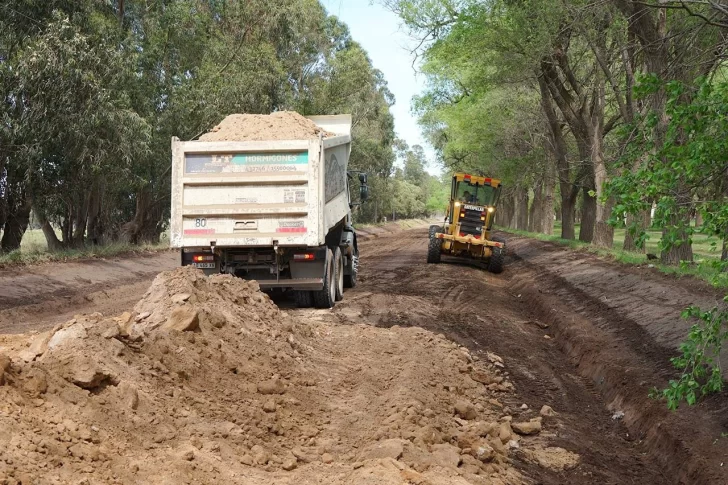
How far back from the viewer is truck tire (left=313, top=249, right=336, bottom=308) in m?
13.7

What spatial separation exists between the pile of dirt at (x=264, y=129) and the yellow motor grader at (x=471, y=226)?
10.0 meters

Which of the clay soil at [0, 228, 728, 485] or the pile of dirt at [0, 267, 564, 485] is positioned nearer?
the pile of dirt at [0, 267, 564, 485]

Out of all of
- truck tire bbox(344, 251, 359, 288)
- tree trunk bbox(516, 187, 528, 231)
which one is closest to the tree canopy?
truck tire bbox(344, 251, 359, 288)

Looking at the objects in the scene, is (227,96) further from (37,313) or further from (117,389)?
(117,389)

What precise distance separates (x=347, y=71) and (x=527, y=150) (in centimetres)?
1302

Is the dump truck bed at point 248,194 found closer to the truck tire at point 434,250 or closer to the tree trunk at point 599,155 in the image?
the truck tire at point 434,250

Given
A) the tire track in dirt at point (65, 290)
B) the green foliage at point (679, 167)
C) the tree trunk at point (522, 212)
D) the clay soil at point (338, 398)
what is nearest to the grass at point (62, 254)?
the tire track in dirt at point (65, 290)

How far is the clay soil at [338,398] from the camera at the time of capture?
5.10 meters

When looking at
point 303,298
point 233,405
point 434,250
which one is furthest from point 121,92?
point 233,405

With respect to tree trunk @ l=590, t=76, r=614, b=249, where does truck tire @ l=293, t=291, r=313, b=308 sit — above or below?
below

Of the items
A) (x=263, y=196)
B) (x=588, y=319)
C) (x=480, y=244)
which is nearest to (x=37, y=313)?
(x=263, y=196)

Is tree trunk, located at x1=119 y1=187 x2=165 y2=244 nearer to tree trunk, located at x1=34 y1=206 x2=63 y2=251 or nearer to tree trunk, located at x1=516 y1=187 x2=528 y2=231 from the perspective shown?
tree trunk, located at x1=34 y1=206 x2=63 y2=251

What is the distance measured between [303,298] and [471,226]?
35.1 feet

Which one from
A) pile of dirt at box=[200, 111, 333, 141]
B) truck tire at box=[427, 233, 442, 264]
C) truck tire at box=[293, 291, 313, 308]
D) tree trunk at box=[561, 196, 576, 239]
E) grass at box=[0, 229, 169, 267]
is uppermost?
pile of dirt at box=[200, 111, 333, 141]
